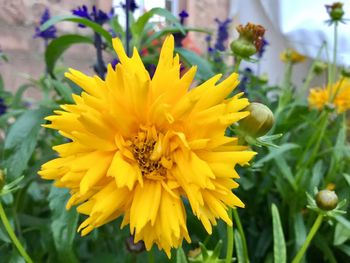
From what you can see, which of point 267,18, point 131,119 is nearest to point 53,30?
point 131,119

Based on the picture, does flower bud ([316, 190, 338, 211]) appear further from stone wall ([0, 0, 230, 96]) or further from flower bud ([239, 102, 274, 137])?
stone wall ([0, 0, 230, 96])

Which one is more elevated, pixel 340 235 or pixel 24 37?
pixel 24 37

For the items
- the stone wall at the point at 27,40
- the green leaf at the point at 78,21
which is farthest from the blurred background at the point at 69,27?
the green leaf at the point at 78,21

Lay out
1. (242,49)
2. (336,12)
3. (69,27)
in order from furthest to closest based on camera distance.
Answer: (69,27) < (336,12) < (242,49)

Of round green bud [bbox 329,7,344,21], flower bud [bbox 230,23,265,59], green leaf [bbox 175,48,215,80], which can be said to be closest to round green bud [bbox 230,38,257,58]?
flower bud [bbox 230,23,265,59]

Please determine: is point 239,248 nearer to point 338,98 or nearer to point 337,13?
point 337,13

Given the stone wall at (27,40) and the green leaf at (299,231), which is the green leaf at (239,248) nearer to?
the green leaf at (299,231)

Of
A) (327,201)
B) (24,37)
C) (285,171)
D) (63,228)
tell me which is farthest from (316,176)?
(24,37)
